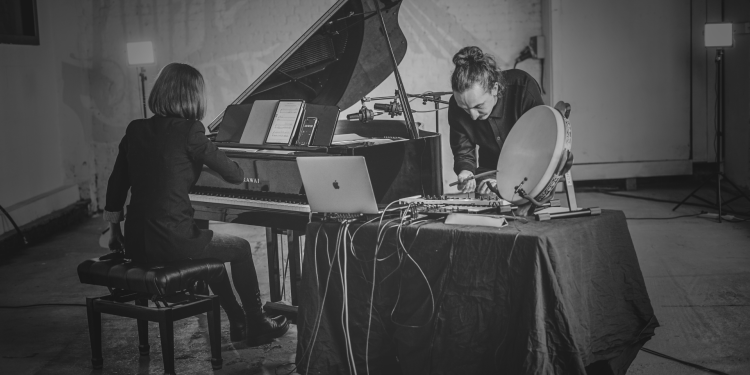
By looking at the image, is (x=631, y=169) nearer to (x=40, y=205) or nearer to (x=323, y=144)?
(x=323, y=144)

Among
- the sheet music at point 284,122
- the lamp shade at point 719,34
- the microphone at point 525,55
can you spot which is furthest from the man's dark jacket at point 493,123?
the microphone at point 525,55

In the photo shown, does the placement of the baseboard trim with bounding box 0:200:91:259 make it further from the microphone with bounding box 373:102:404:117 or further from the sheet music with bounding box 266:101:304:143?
the microphone with bounding box 373:102:404:117

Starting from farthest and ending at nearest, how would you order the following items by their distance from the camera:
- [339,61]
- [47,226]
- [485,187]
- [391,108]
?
[47,226] → [339,61] → [391,108] → [485,187]

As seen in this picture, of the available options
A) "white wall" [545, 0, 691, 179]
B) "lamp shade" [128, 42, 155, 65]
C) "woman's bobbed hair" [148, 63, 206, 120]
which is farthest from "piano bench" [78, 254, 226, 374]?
"white wall" [545, 0, 691, 179]

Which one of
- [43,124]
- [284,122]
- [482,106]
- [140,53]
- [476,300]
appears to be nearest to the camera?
[476,300]

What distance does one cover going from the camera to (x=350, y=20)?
142 inches

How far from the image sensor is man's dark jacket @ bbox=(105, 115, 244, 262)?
9.60 feet

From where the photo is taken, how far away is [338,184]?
8.53 feet

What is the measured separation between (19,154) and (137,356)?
357 cm

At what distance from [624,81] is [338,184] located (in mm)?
5816

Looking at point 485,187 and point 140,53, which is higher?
point 140,53

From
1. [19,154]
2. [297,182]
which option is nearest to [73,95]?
[19,154]

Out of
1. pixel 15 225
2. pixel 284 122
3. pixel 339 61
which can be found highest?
pixel 339 61

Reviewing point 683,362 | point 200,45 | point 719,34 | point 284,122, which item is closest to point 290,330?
point 284,122
